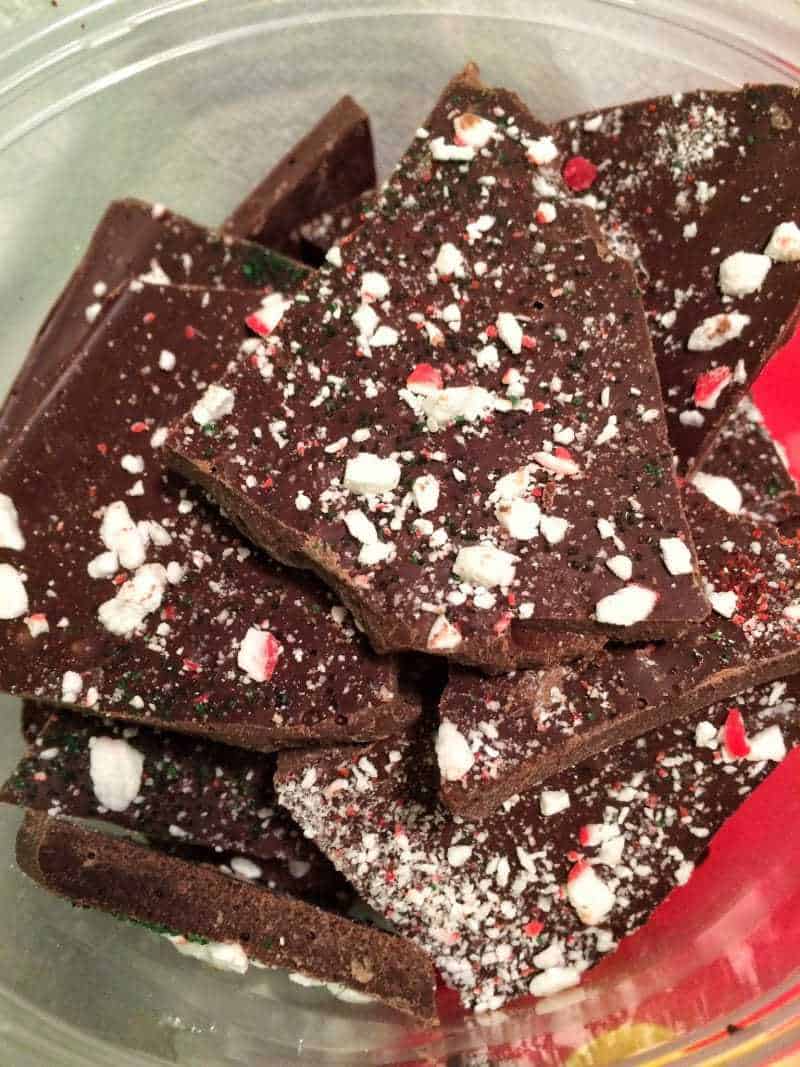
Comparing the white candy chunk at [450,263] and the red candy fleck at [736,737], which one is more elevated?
the white candy chunk at [450,263]

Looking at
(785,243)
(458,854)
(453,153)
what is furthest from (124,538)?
(785,243)

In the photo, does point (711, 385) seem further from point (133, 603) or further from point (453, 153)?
point (133, 603)

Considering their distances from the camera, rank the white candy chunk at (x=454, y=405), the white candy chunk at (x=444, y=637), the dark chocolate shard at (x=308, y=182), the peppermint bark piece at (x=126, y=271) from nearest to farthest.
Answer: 1. the white candy chunk at (x=444, y=637)
2. the white candy chunk at (x=454, y=405)
3. the peppermint bark piece at (x=126, y=271)
4. the dark chocolate shard at (x=308, y=182)

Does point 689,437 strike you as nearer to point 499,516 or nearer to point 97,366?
point 499,516

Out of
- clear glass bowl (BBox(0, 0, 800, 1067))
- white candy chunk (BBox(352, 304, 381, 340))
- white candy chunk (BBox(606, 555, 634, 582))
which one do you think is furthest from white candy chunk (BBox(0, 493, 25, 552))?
white candy chunk (BBox(606, 555, 634, 582))

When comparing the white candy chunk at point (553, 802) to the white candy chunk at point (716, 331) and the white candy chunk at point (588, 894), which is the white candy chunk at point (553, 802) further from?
the white candy chunk at point (716, 331)

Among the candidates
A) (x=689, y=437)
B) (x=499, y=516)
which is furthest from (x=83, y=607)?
(x=689, y=437)

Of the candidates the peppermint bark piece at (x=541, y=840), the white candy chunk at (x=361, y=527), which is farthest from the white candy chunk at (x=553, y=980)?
the white candy chunk at (x=361, y=527)
